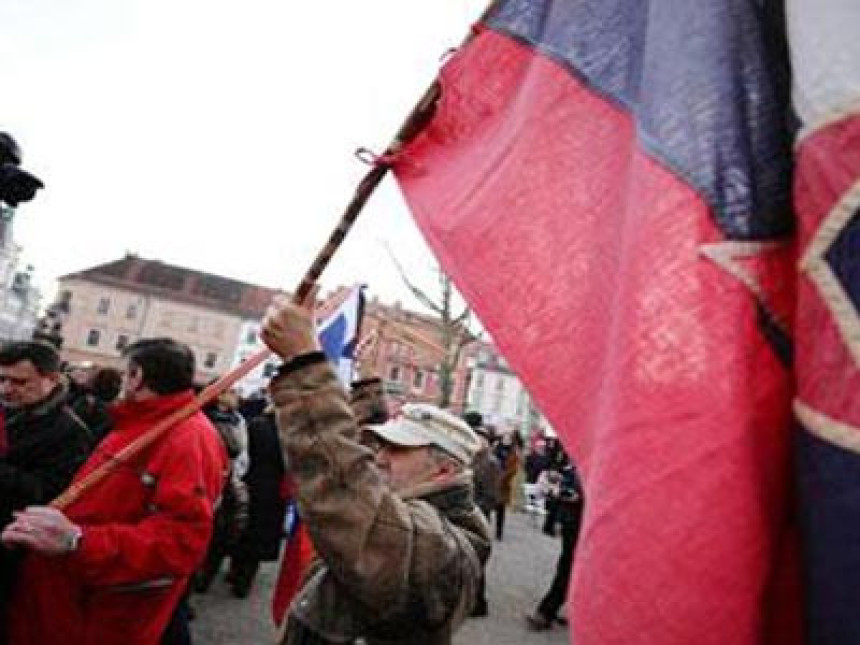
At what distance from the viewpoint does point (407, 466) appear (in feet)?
8.33

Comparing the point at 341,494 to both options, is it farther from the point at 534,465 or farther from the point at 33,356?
the point at 534,465

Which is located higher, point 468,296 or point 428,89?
point 428,89

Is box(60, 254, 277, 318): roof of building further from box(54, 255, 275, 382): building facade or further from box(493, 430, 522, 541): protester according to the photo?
box(493, 430, 522, 541): protester

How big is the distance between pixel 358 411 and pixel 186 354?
2227mm

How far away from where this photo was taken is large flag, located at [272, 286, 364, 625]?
4508mm

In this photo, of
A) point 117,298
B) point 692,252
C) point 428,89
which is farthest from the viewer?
point 117,298

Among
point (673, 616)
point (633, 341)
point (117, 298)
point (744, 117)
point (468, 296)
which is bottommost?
point (673, 616)

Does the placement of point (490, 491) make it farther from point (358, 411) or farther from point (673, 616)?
point (673, 616)

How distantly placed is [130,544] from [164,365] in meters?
0.77

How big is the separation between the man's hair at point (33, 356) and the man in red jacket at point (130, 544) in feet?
2.45

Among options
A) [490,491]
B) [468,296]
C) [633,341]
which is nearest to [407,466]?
[468,296]

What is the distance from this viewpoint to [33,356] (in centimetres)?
401

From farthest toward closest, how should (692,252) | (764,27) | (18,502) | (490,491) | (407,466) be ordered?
1. (490,491)
2. (18,502)
3. (407,466)
4. (764,27)
5. (692,252)

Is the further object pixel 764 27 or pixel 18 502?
pixel 18 502
